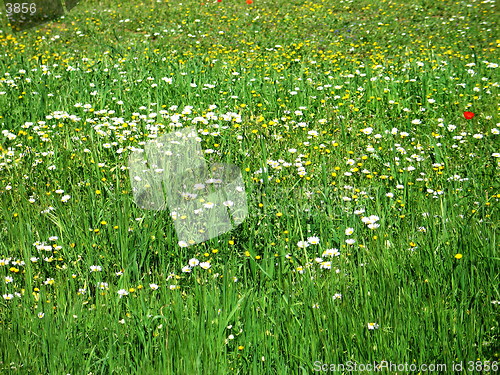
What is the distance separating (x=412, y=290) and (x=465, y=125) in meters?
2.94

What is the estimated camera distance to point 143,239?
330 cm

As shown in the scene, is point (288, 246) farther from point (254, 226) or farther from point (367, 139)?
point (367, 139)

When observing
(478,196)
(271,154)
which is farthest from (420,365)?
(271,154)
